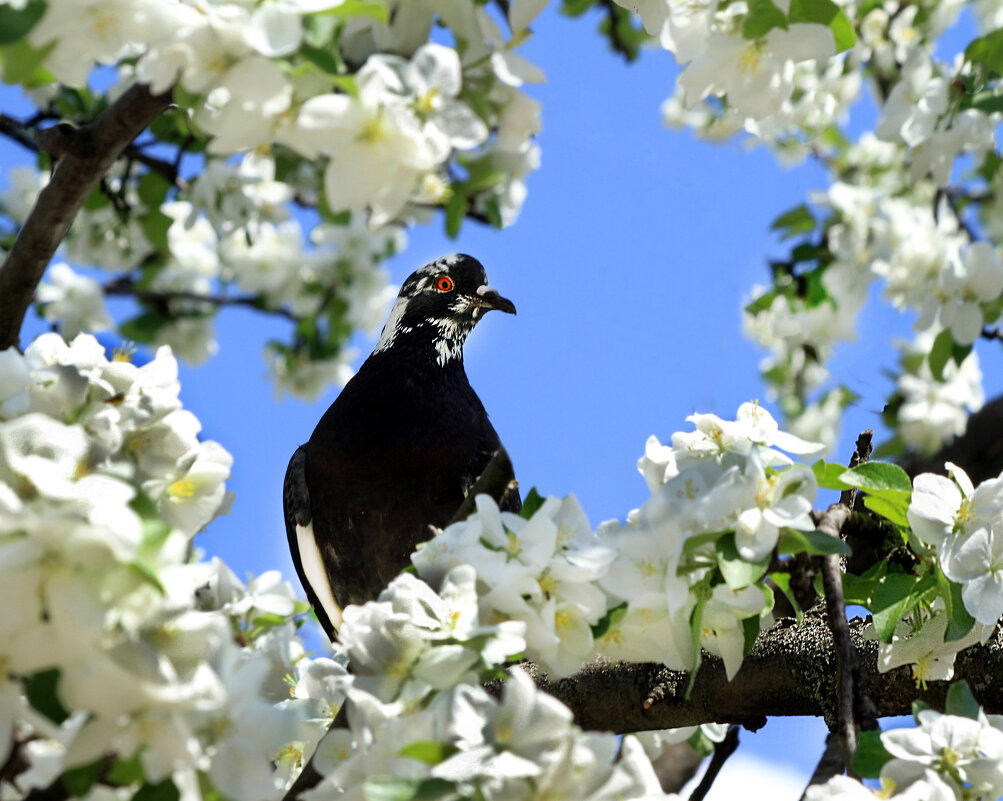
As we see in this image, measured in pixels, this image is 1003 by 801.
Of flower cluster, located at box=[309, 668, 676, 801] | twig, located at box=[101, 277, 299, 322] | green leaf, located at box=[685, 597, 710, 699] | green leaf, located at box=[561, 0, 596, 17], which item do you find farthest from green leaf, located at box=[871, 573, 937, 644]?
twig, located at box=[101, 277, 299, 322]

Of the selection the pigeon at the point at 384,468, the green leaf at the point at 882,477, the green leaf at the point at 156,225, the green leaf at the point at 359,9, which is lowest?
the green leaf at the point at 882,477

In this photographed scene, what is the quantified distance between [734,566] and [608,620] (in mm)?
172

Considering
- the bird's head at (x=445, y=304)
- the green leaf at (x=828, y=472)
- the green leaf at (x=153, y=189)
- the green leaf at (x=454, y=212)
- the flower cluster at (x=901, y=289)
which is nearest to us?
the green leaf at (x=828, y=472)

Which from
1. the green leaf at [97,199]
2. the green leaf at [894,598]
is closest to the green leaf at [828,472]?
the green leaf at [894,598]

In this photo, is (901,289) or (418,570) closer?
(418,570)

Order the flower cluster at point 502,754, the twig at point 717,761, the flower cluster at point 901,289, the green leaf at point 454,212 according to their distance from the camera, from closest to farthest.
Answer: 1. the flower cluster at point 502,754
2. the twig at point 717,761
3. the green leaf at point 454,212
4. the flower cluster at point 901,289

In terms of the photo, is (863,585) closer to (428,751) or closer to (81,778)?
(428,751)

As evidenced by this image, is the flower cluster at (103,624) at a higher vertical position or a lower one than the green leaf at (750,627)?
lower

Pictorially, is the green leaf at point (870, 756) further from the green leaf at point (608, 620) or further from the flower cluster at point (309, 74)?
the flower cluster at point (309, 74)

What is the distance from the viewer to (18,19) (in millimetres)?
994

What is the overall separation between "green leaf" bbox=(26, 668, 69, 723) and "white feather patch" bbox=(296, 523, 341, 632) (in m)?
2.17

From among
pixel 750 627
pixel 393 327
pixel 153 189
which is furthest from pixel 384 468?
pixel 750 627

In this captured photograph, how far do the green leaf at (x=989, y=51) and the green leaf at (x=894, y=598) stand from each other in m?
1.48

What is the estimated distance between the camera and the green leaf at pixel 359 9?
3.31 ft
